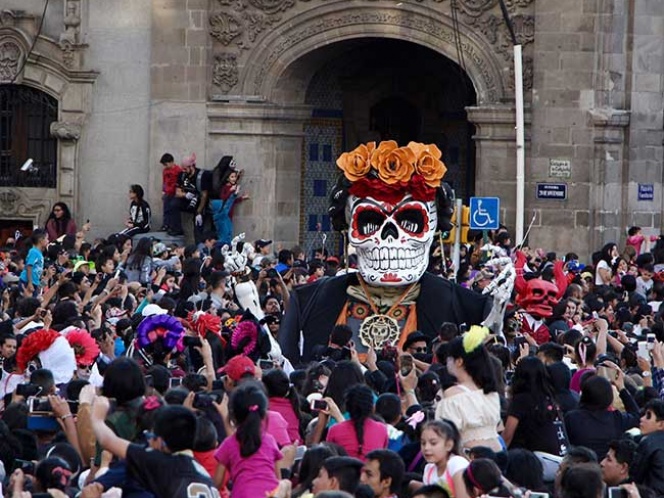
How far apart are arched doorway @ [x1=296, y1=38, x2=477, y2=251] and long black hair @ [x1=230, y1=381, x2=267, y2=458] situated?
69.0 feet

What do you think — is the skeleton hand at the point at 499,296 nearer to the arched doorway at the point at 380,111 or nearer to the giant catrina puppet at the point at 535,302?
the giant catrina puppet at the point at 535,302

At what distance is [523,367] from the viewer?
13.0 meters

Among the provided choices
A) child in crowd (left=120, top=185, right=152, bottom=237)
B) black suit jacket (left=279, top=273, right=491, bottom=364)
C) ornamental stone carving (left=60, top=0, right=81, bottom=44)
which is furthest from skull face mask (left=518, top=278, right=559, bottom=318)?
ornamental stone carving (left=60, top=0, right=81, bottom=44)

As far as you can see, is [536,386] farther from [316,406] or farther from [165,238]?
[165,238]

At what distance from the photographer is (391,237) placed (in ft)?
56.2

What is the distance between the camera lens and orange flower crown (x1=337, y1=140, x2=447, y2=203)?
17.0 metres

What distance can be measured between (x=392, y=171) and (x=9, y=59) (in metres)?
14.9

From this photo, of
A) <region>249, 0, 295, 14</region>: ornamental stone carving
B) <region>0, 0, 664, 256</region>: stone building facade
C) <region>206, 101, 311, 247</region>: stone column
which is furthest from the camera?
<region>206, 101, 311, 247</region>: stone column

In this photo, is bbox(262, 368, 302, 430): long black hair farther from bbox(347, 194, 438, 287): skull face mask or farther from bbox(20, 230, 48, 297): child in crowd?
bbox(20, 230, 48, 297): child in crowd

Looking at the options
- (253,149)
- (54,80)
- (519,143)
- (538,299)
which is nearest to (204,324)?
(538,299)

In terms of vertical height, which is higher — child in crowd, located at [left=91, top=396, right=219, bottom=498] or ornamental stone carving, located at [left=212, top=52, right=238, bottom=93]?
ornamental stone carving, located at [left=212, top=52, right=238, bottom=93]

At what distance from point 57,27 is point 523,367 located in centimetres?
1927

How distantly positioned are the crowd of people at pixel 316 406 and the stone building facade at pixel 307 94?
10.8 metres

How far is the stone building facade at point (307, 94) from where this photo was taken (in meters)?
30.0
